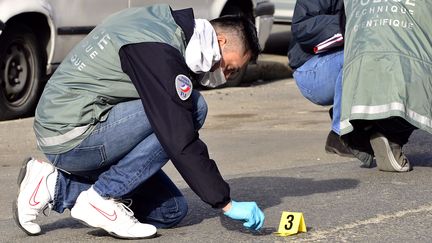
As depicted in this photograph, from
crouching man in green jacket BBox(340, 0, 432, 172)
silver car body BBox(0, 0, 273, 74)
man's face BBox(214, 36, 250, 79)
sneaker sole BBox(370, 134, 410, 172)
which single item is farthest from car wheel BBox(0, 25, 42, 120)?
man's face BBox(214, 36, 250, 79)

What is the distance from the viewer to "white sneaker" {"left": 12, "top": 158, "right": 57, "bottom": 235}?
4.75 metres

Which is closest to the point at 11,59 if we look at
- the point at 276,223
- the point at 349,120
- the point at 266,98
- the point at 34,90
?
the point at 34,90

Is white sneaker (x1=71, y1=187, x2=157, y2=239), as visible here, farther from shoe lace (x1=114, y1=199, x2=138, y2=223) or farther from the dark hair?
the dark hair

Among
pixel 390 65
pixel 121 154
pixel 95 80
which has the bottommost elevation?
pixel 390 65

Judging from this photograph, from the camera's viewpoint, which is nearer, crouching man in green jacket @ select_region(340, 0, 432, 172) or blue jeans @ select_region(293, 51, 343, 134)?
crouching man in green jacket @ select_region(340, 0, 432, 172)

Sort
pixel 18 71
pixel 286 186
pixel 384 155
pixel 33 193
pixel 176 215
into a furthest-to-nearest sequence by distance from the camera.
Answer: pixel 18 71, pixel 384 155, pixel 286 186, pixel 176 215, pixel 33 193

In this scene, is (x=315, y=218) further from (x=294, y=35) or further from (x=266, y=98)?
(x=266, y=98)

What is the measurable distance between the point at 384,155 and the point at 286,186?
0.65 m

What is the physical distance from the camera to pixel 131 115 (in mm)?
4543

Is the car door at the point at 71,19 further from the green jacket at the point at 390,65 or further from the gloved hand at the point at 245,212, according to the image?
the gloved hand at the point at 245,212

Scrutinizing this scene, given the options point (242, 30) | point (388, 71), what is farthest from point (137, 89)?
point (388, 71)

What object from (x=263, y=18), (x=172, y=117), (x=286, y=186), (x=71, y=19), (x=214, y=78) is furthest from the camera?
(x=263, y=18)

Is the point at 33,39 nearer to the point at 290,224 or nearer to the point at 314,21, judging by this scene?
the point at 314,21

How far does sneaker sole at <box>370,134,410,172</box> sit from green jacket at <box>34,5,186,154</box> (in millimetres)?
1993
